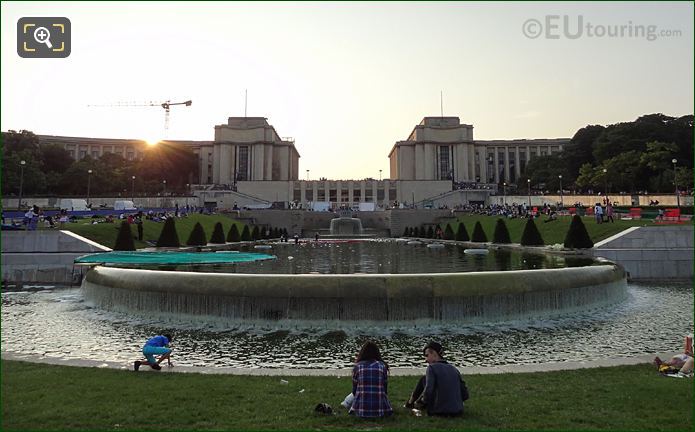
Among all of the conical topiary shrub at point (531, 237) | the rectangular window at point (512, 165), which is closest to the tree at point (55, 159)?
the conical topiary shrub at point (531, 237)

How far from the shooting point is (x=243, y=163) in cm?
12681

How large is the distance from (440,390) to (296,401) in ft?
6.24

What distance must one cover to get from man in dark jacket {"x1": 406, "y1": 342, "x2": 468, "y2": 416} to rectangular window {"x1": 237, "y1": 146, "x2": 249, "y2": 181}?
122747 mm

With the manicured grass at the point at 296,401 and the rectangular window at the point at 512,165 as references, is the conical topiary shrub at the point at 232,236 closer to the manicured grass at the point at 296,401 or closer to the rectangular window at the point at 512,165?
the manicured grass at the point at 296,401

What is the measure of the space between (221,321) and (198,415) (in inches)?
274

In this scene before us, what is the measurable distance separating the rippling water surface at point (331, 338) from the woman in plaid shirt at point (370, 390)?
10.9 feet

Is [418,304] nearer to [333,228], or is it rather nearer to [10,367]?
[10,367]

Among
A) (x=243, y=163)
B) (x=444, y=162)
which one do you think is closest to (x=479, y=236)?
(x=444, y=162)

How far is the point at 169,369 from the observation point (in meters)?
8.26

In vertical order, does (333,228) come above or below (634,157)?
below

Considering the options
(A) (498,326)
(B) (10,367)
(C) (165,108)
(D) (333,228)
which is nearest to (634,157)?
(D) (333,228)

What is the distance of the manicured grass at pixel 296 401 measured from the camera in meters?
5.60

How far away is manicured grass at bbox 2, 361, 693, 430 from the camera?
5.60 m

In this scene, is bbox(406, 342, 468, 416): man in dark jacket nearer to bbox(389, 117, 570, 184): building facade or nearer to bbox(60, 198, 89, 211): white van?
bbox(60, 198, 89, 211): white van
